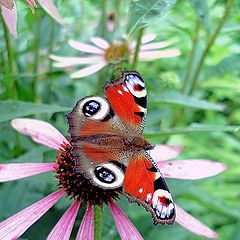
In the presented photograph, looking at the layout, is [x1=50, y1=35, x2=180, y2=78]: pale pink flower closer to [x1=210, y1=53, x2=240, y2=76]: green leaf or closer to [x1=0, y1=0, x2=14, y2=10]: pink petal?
[x1=210, y1=53, x2=240, y2=76]: green leaf

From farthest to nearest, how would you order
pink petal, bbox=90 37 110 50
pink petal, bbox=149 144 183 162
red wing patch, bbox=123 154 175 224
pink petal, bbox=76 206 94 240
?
pink petal, bbox=90 37 110 50
pink petal, bbox=149 144 183 162
pink petal, bbox=76 206 94 240
red wing patch, bbox=123 154 175 224

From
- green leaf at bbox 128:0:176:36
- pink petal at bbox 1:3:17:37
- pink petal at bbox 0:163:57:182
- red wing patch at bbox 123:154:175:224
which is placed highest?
green leaf at bbox 128:0:176:36

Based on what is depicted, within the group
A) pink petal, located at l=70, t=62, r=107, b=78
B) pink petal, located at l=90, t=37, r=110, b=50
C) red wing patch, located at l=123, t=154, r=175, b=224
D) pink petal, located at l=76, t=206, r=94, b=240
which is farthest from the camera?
pink petal, located at l=90, t=37, r=110, b=50

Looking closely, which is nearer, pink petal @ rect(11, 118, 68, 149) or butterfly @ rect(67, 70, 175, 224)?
butterfly @ rect(67, 70, 175, 224)

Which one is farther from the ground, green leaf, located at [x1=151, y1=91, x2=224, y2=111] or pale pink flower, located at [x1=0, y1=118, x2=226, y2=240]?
green leaf, located at [x1=151, y1=91, x2=224, y2=111]

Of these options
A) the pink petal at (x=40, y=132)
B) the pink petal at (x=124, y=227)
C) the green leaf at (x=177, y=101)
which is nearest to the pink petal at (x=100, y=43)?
the green leaf at (x=177, y=101)

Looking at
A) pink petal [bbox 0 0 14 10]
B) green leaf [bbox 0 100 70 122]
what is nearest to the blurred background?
green leaf [bbox 0 100 70 122]

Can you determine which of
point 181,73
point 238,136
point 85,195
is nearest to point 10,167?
point 85,195

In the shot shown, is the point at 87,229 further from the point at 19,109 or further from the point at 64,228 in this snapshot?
the point at 19,109

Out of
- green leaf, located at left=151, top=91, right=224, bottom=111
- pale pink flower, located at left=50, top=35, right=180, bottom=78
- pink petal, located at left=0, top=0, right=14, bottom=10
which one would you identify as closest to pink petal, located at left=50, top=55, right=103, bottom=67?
pale pink flower, located at left=50, top=35, right=180, bottom=78

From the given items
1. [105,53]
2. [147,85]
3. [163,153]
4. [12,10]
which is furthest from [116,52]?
[12,10]
